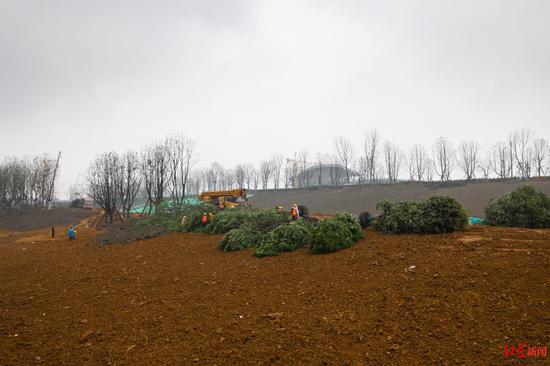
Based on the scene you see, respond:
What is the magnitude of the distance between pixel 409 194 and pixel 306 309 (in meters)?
31.1

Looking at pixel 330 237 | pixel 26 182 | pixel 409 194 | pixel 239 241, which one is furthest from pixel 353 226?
pixel 26 182

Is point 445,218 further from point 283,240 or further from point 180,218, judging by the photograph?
point 180,218

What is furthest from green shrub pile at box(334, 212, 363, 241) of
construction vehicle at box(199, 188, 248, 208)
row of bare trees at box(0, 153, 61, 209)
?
row of bare trees at box(0, 153, 61, 209)

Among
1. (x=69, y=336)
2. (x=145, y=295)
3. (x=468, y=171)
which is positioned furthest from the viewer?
(x=468, y=171)

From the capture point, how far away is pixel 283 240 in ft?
30.2

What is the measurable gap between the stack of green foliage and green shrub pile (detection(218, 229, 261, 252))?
15.7ft

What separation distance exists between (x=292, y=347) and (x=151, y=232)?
44.3ft

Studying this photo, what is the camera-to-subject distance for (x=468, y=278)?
4988mm

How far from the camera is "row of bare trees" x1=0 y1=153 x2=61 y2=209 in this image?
38156 mm

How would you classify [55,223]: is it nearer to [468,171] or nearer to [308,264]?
[308,264]

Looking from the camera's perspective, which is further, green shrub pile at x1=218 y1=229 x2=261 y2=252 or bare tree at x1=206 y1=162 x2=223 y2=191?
bare tree at x1=206 y1=162 x2=223 y2=191

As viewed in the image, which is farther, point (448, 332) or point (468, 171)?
point (468, 171)

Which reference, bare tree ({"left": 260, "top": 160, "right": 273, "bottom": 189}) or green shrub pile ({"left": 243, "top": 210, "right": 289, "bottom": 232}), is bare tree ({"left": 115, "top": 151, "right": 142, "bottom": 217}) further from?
bare tree ({"left": 260, "top": 160, "right": 273, "bottom": 189})

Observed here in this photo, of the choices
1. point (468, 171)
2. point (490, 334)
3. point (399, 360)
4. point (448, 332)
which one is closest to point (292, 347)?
point (399, 360)
